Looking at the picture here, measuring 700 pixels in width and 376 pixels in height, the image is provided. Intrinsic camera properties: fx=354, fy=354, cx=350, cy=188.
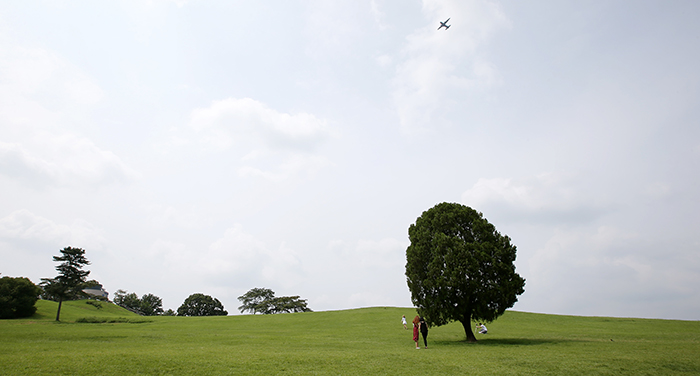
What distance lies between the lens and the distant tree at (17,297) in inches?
2306

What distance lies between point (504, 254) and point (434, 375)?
713 inches

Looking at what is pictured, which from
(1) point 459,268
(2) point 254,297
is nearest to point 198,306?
(2) point 254,297

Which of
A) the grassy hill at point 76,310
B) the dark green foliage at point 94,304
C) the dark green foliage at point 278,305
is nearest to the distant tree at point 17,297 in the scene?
the grassy hill at point 76,310

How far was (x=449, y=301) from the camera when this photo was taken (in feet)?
99.0

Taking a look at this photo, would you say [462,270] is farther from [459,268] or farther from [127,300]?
[127,300]

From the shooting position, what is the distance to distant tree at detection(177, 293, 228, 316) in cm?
12962

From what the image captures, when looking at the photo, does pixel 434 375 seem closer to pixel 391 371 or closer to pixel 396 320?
pixel 391 371

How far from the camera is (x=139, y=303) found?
456ft

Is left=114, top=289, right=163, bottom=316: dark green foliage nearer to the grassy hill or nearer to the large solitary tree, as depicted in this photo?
the grassy hill

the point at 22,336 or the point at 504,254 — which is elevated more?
the point at 504,254

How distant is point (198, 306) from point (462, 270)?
126 meters

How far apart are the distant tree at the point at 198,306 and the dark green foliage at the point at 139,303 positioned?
1299 cm

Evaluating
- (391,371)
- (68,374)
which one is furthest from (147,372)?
(391,371)

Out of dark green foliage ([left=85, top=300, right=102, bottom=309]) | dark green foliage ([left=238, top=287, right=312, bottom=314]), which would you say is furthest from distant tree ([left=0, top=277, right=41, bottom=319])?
dark green foliage ([left=238, top=287, right=312, bottom=314])
